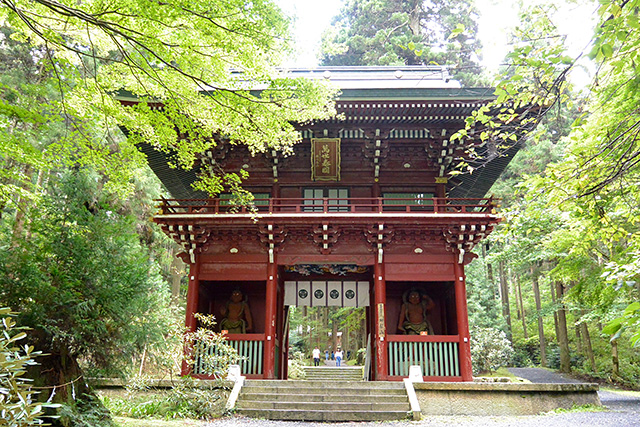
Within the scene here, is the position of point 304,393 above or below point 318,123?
below

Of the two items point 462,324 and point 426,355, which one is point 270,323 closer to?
point 426,355

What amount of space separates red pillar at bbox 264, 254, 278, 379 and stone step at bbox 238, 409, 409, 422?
7.22 feet

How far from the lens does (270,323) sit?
11320 mm

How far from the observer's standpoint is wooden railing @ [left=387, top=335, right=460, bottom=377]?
10.9m

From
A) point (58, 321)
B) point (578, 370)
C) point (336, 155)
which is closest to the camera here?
point (58, 321)

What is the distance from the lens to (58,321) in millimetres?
5562

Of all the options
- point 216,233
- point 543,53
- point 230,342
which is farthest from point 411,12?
point 543,53

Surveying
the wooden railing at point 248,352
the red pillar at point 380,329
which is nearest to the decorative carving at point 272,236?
the wooden railing at point 248,352

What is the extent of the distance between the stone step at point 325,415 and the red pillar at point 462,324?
2.85m

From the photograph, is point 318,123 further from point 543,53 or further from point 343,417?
point 543,53

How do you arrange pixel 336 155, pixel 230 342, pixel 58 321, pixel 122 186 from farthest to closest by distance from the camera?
1. pixel 336 155
2. pixel 230 342
3. pixel 122 186
4. pixel 58 321

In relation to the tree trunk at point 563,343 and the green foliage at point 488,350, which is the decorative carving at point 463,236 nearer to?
the green foliage at point 488,350

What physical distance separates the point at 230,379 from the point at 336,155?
6.58 metres

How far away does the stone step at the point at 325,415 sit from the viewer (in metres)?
8.54
